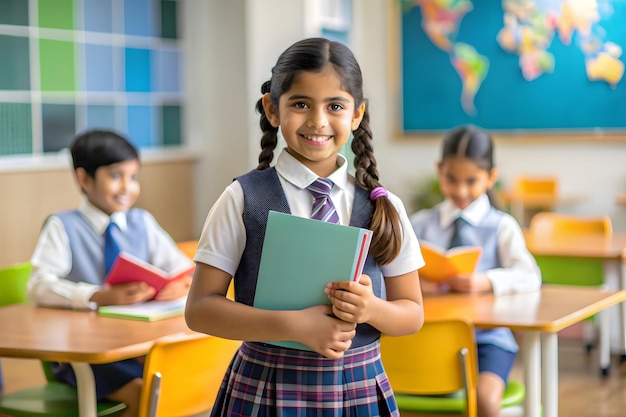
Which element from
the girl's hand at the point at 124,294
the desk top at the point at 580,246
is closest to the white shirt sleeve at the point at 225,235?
the girl's hand at the point at 124,294

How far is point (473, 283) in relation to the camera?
111 inches

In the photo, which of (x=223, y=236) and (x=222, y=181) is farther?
(x=222, y=181)

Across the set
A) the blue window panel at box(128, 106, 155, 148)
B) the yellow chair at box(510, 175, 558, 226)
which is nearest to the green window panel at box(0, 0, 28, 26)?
the blue window panel at box(128, 106, 155, 148)

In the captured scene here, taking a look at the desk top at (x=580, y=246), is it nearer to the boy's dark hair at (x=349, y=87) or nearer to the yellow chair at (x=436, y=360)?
the yellow chair at (x=436, y=360)

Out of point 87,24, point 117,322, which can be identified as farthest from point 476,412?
point 87,24

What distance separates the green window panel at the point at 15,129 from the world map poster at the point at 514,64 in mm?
3437

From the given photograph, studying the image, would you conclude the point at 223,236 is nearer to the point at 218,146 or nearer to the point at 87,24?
the point at 87,24

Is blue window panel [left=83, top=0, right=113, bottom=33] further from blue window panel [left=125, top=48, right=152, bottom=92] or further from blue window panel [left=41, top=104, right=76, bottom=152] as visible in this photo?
blue window panel [left=41, top=104, right=76, bottom=152]

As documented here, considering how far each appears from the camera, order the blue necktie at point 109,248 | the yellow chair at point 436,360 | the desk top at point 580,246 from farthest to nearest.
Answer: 1. the desk top at point 580,246
2. the blue necktie at point 109,248
3. the yellow chair at point 436,360

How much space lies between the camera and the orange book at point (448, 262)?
9.09 ft

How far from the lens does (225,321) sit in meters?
1.46

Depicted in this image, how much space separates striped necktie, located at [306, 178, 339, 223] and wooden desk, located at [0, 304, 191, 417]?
0.76 metres

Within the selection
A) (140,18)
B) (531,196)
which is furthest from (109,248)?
(531,196)

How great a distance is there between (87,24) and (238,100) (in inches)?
57.3
